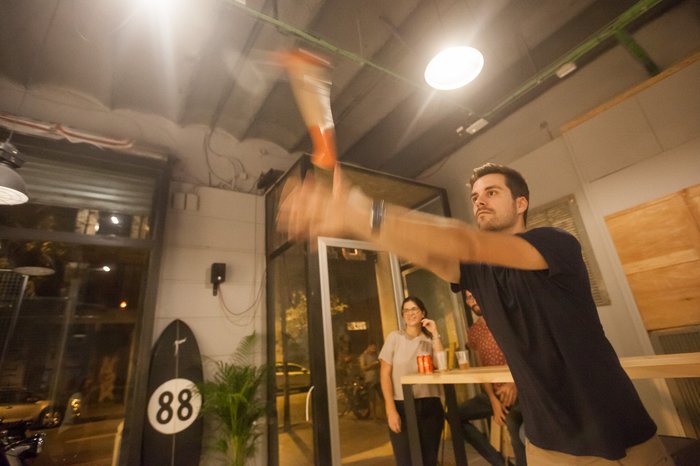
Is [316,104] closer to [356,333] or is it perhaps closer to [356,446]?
[356,333]

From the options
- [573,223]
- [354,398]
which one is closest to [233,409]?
[354,398]

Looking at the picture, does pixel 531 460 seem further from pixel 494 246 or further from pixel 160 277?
pixel 160 277

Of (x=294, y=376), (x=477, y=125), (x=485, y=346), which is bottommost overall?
(x=294, y=376)

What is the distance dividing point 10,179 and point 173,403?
2197mm

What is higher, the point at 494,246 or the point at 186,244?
the point at 186,244

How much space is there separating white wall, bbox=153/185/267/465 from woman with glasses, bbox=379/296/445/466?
1697 mm

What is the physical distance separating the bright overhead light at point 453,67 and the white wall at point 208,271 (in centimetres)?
267

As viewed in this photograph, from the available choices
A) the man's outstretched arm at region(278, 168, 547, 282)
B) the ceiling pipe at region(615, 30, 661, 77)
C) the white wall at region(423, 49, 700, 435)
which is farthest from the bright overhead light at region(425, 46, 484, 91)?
the man's outstretched arm at region(278, 168, 547, 282)

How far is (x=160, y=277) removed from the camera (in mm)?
3285

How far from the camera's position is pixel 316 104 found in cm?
114

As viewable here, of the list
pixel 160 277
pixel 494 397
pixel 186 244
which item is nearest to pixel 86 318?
pixel 160 277

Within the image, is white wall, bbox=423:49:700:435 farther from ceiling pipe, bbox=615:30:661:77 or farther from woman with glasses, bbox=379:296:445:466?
woman with glasses, bbox=379:296:445:466

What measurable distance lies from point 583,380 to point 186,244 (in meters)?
3.64

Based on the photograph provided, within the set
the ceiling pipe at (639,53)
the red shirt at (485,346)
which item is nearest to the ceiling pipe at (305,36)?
the ceiling pipe at (639,53)
